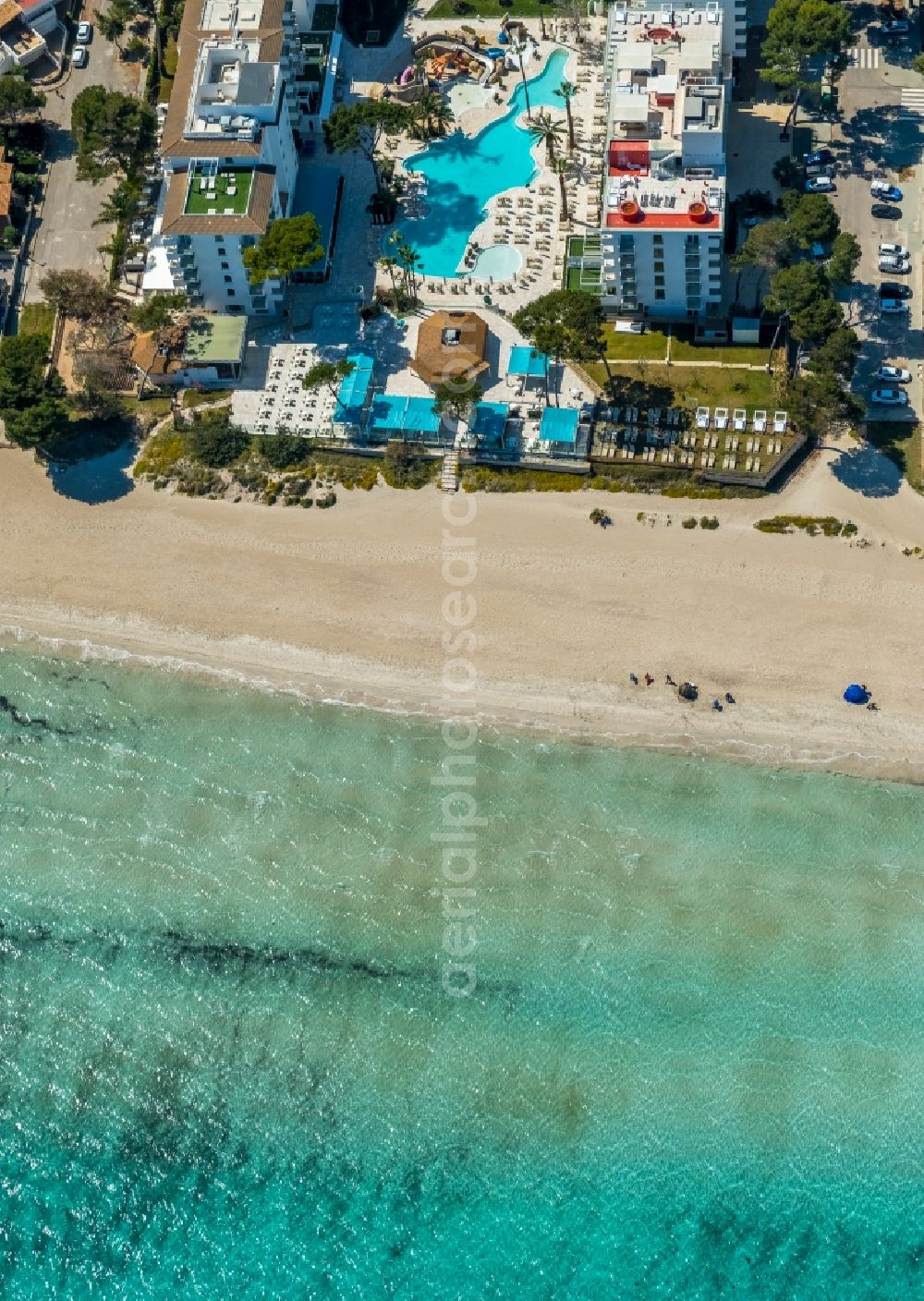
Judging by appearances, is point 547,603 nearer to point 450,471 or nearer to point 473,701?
point 473,701

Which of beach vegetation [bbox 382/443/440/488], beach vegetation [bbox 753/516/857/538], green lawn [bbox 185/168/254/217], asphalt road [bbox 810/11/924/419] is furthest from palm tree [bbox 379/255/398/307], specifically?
asphalt road [bbox 810/11/924/419]

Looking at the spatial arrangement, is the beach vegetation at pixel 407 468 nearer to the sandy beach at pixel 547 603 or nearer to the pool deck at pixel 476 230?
the sandy beach at pixel 547 603

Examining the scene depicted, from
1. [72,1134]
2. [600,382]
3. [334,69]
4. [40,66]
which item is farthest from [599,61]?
[72,1134]

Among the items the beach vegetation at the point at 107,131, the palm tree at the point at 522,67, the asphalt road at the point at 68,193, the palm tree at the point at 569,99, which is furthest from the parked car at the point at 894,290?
the asphalt road at the point at 68,193

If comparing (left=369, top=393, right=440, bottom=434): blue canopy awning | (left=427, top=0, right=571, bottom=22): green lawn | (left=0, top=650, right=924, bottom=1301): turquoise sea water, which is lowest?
(left=0, top=650, right=924, bottom=1301): turquoise sea water

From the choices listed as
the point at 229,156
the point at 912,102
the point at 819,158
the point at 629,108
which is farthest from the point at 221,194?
the point at 912,102

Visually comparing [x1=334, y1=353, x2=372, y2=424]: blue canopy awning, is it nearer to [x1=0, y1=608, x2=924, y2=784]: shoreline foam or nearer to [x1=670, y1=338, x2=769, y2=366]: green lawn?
[x1=0, y1=608, x2=924, y2=784]: shoreline foam
